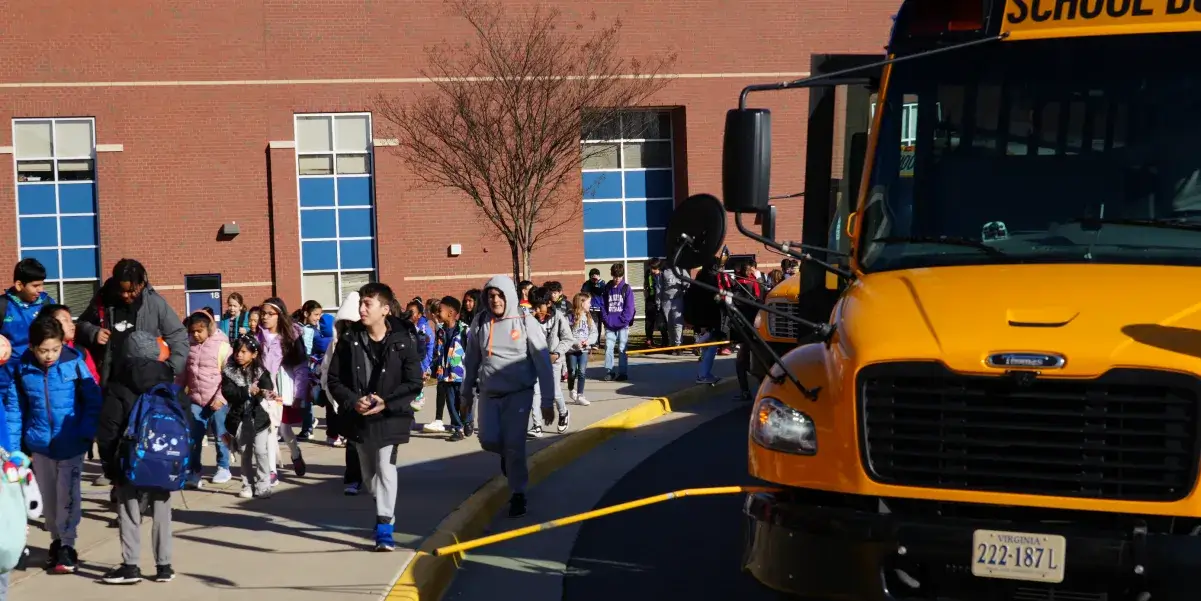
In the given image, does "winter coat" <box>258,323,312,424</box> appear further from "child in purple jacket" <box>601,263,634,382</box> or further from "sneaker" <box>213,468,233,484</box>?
"child in purple jacket" <box>601,263,634,382</box>

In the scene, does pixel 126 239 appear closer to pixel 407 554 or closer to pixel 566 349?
pixel 566 349

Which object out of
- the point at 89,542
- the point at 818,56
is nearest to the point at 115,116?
the point at 89,542

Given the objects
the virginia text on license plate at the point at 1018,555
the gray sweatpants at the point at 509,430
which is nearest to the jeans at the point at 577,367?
the gray sweatpants at the point at 509,430

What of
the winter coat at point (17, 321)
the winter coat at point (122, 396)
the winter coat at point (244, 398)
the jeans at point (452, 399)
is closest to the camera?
the winter coat at point (122, 396)

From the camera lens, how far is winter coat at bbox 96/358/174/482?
27.6 feet

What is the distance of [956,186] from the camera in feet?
21.9

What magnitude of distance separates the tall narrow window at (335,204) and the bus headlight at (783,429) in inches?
1232

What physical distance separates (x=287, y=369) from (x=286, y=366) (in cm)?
3

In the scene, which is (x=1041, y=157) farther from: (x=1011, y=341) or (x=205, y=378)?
(x=205, y=378)

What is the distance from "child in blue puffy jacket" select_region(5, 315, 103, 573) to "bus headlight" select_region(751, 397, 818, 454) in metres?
4.61

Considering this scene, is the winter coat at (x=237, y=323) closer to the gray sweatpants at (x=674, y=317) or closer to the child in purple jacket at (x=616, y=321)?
the child in purple jacket at (x=616, y=321)

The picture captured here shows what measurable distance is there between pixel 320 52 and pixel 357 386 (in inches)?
1105

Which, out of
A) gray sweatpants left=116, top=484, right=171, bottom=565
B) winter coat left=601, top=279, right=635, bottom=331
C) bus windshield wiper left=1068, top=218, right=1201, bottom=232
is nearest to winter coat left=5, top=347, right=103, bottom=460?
gray sweatpants left=116, top=484, right=171, bottom=565

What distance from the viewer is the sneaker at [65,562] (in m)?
8.52
